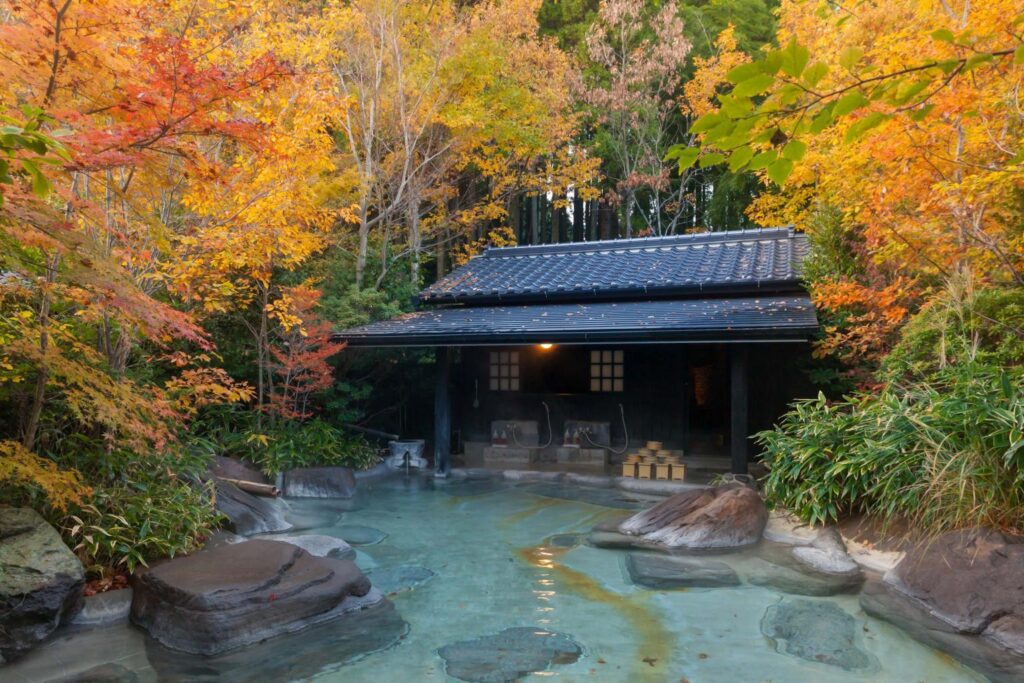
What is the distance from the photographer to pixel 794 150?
1904mm

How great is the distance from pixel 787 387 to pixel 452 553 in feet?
21.2

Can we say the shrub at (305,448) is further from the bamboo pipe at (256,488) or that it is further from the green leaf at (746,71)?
the green leaf at (746,71)

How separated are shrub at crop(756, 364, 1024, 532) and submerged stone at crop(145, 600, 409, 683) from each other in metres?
4.38

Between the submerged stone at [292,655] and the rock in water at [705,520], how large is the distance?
126 inches

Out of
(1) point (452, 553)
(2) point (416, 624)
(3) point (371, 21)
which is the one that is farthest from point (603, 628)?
(3) point (371, 21)

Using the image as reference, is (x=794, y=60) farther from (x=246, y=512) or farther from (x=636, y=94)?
(x=636, y=94)

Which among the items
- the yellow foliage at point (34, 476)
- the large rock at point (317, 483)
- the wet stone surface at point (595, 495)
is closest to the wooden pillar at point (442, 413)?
the wet stone surface at point (595, 495)

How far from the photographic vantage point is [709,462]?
36.0 ft

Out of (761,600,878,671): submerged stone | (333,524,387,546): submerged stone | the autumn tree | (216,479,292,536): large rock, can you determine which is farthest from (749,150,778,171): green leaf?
the autumn tree

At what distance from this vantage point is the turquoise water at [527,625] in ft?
14.4

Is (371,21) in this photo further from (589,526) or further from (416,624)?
(416,624)

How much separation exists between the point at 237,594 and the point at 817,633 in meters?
4.24

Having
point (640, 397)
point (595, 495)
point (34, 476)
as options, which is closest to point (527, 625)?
point (34, 476)

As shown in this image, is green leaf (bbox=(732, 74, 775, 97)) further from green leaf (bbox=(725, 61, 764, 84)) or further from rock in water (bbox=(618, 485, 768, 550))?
rock in water (bbox=(618, 485, 768, 550))
